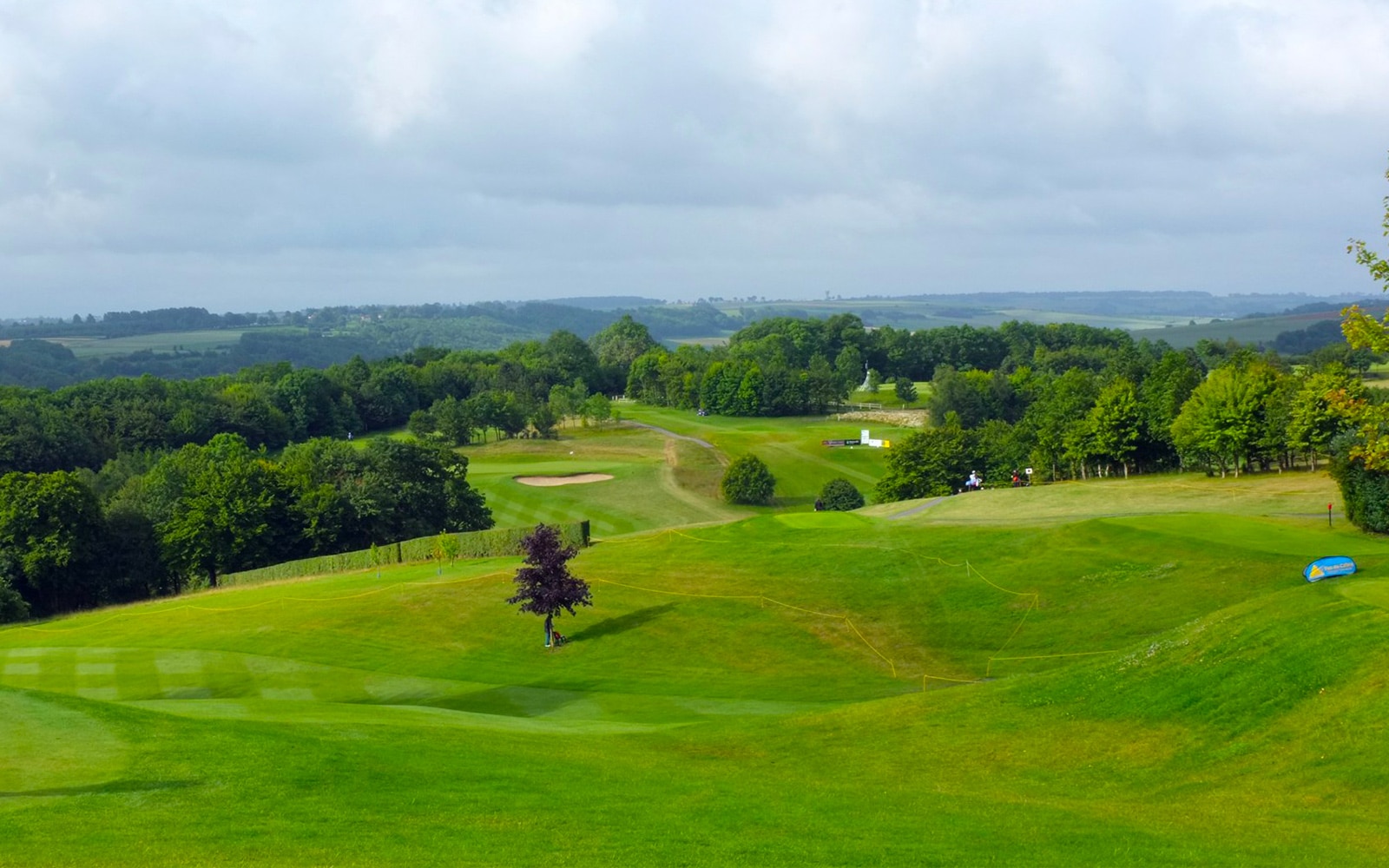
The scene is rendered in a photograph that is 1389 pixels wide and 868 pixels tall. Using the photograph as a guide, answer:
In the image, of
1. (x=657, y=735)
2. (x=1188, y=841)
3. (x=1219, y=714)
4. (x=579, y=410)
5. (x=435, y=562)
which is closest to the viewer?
(x=1188, y=841)

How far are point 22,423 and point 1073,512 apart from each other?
107 meters

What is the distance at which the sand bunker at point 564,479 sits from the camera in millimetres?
111250

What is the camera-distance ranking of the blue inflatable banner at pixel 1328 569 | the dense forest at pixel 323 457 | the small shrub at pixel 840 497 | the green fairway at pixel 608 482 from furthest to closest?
the green fairway at pixel 608 482 → the small shrub at pixel 840 497 → the dense forest at pixel 323 457 → the blue inflatable banner at pixel 1328 569

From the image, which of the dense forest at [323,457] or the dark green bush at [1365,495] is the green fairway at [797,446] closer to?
the dense forest at [323,457]

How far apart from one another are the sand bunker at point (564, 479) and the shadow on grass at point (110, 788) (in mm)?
91579

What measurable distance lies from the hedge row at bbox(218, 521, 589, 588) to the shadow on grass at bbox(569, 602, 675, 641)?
40.3 ft

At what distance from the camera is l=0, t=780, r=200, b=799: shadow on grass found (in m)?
17.4

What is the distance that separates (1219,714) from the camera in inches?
856

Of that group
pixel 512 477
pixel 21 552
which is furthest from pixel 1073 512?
pixel 512 477

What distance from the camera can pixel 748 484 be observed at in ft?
332

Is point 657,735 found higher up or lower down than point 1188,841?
lower down

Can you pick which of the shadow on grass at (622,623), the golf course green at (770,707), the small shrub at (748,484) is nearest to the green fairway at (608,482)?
the small shrub at (748,484)

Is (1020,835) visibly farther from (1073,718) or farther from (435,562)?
(435,562)

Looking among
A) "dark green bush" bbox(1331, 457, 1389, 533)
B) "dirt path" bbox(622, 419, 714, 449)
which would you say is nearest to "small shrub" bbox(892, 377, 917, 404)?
"dirt path" bbox(622, 419, 714, 449)
